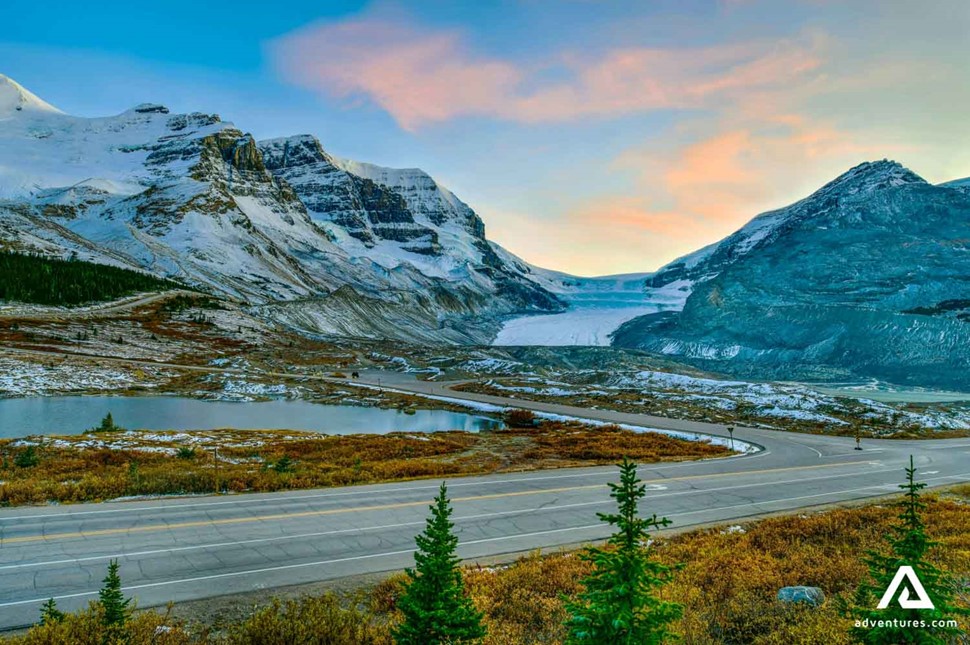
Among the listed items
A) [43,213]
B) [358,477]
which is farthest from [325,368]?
[43,213]

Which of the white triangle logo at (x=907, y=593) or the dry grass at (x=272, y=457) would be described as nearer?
the white triangle logo at (x=907, y=593)

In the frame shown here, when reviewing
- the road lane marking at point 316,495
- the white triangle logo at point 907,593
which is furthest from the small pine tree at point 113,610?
the road lane marking at point 316,495

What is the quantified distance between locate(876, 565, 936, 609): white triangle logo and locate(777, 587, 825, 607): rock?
504 centimetres

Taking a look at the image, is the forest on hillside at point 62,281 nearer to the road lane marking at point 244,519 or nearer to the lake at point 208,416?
the lake at point 208,416

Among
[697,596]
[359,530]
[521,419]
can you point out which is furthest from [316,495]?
[521,419]

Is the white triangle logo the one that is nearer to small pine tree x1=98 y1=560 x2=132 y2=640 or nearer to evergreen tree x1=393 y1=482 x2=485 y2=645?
evergreen tree x1=393 y1=482 x2=485 y2=645

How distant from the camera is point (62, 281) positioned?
387 ft

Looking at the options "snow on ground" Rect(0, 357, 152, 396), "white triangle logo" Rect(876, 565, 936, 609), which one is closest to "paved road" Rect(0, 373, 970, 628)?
"white triangle logo" Rect(876, 565, 936, 609)

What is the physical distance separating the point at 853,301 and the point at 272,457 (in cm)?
16262

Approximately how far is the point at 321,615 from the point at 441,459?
22.7 meters

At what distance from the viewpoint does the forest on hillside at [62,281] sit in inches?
4267

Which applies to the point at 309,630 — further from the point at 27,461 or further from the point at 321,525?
the point at 27,461

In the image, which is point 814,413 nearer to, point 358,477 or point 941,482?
point 941,482

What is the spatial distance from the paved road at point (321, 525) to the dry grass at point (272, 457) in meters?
1.65
